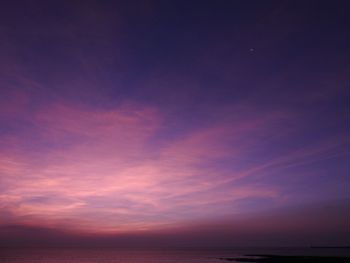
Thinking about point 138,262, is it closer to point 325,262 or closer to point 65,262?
point 65,262

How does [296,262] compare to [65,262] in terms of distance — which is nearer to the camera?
[296,262]

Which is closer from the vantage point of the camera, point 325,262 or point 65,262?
point 325,262

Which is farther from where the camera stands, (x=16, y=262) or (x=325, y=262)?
(x=16, y=262)

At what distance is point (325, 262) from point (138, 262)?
188 feet

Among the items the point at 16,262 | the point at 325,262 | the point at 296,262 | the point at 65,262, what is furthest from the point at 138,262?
the point at 325,262

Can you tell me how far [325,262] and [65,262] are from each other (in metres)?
75.0

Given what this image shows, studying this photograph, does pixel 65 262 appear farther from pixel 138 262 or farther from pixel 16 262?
pixel 138 262

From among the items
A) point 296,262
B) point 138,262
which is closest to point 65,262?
point 138,262

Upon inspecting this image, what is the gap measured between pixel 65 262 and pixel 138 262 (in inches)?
887

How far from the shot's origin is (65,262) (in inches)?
4117

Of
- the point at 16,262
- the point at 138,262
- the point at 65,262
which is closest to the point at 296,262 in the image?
the point at 138,262

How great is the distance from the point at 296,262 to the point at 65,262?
68.9 meters

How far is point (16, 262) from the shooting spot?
102438mm

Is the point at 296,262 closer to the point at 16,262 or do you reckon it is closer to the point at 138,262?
the point at 138,262
